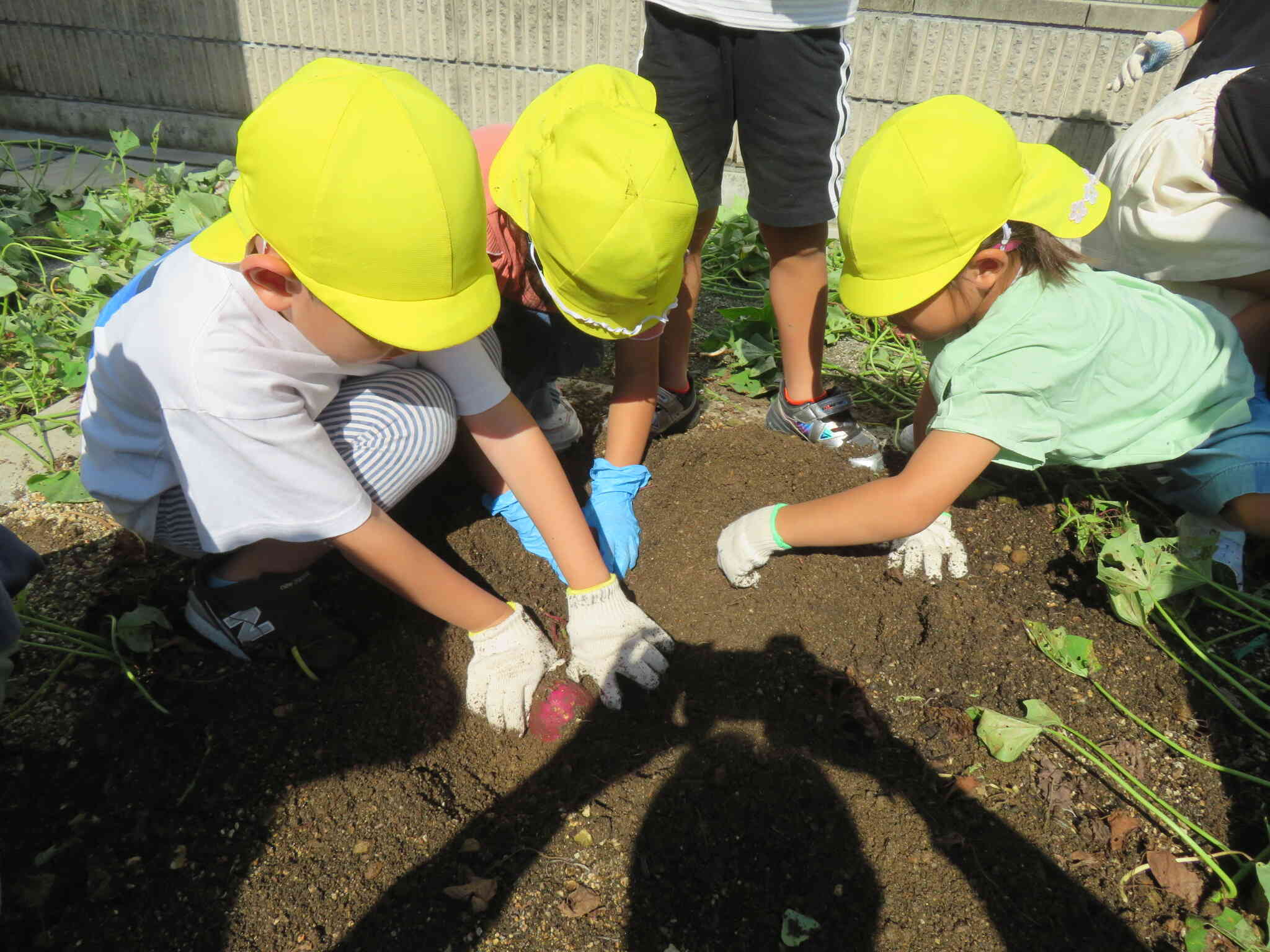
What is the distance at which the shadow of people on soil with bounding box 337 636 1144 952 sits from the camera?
1.35 metres

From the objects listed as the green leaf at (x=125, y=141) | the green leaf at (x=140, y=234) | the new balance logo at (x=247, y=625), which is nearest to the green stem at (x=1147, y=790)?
the new balance logo at (x=247, y=625)

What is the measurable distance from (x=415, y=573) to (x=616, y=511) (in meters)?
0.63

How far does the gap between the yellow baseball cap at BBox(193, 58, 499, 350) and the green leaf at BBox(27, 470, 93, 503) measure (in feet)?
3.35

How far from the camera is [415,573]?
154 cm

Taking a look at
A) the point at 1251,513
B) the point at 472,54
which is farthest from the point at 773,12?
the point at 472,54

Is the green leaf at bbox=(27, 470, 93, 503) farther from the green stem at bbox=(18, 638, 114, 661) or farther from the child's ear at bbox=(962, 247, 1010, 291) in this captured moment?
the child's ear at bbox=(962, 247, 1010, 291)

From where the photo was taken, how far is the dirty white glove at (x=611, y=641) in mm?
1688

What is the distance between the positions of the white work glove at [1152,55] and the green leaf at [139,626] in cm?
312

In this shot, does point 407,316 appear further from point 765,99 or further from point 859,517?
point 765,99

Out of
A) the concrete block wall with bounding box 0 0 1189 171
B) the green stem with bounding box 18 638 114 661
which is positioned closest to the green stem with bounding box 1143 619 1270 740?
the green stem with bounding box 18 638 114 661

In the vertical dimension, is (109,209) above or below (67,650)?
above

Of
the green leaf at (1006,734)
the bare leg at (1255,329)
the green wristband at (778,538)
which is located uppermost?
the bare leg at (1255,329)

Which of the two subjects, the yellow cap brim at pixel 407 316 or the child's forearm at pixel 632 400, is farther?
the child's forearm at pixel 632 400

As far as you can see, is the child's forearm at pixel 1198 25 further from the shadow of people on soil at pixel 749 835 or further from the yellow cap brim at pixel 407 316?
the yellow cap brim at pixel 407 316
